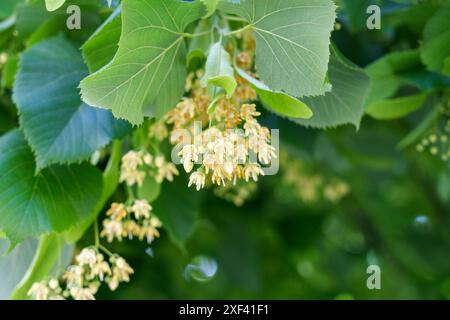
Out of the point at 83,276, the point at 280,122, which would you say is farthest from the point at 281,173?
the point at 83,276

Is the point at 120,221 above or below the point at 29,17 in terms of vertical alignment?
below

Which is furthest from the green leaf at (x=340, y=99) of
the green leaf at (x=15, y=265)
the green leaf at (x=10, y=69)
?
the green leaf at (x=10, y=69)

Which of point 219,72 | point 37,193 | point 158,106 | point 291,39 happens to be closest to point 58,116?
point 37,193

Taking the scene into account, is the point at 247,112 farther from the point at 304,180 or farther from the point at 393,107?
the point at 304,180

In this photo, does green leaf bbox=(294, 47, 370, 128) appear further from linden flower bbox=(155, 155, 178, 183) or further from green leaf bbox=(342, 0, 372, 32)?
green leaf bbox=(342, 0, 372, 32)

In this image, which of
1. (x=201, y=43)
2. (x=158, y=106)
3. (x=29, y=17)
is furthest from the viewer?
(x=29, y=17)

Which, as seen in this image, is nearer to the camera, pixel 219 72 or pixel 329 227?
pixel 219 72

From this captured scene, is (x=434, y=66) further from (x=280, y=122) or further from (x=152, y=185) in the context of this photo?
(x=152, y=185)

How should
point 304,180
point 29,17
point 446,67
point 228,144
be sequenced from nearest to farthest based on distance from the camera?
point 228,144
point 446,67
point 29,17
point 304,180
